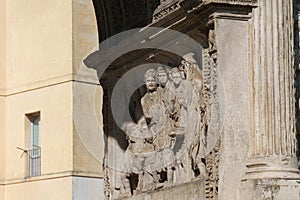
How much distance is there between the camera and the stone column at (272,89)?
12023 millimetres

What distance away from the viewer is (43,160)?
25.8m

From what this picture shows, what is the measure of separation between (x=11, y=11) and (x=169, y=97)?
43.2 ft

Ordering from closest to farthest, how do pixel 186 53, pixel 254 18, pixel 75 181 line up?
pixel 254 18 → pixel 186 53 → pixel 75 181

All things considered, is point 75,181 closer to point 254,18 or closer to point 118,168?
point 118,168

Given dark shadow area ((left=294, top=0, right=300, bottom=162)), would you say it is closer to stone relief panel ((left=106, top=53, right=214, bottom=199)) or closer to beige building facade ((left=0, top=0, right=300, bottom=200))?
beige building facade ((left=0, top=0, right=300, bottom=200))

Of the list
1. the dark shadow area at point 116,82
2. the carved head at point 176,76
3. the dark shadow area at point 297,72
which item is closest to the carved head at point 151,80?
the dark shadow area at point 116,82

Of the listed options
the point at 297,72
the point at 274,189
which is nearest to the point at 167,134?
the point at 297,72

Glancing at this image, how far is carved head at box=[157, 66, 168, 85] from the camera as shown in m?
14.6

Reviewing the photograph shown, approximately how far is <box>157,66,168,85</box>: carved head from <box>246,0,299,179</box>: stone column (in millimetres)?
2410

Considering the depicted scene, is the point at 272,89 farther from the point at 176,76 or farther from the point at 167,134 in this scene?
the point at 167,134

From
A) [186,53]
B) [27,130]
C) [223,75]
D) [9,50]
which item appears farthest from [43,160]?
[223,75]

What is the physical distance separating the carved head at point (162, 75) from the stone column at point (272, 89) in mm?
2410

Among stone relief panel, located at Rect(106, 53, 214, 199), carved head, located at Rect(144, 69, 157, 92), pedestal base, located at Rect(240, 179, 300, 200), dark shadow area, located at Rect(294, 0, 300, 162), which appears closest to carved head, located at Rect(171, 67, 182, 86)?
stone relief panel, located at Rect(106, 53, 214, 199)

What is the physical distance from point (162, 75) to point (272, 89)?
2.73 metres
